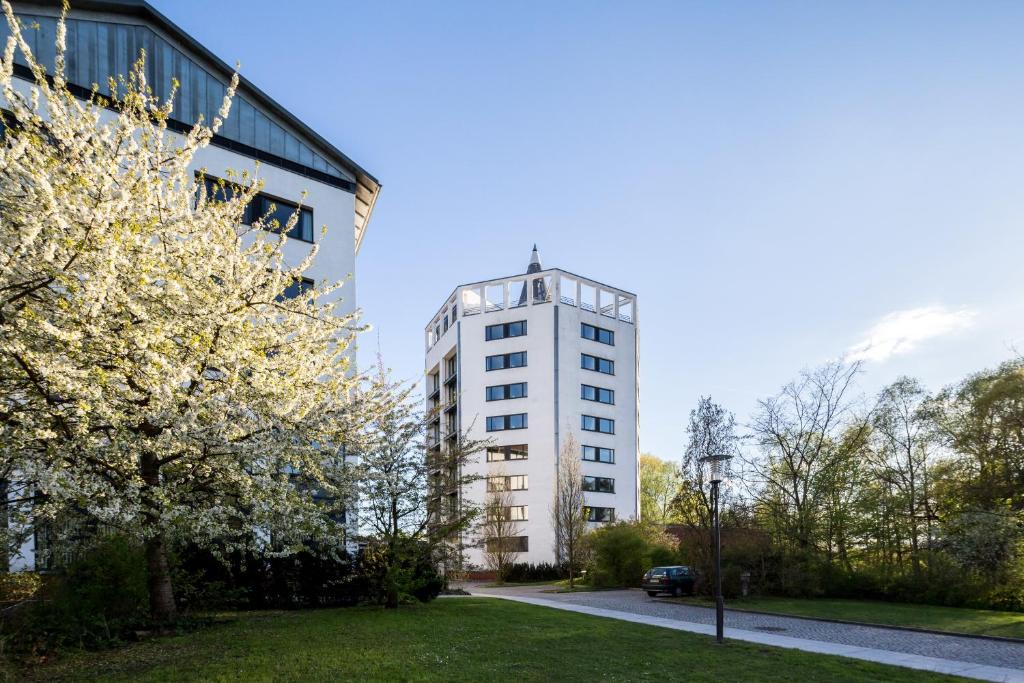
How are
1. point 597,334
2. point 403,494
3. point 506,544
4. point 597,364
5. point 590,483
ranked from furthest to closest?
point 597,334 < point 597,364 < point 590,483 < point 506,544 < point 403,494

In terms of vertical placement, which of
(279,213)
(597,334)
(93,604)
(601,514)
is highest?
(597,334)

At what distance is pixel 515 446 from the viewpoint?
180 feet

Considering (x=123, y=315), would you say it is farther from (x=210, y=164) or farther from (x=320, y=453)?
(x=210, y=164)

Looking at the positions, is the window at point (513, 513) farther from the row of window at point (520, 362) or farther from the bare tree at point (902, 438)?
the bare tree at point (902, 438)

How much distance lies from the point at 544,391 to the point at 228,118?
105ft

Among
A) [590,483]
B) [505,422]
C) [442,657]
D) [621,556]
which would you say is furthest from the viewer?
[505,422]

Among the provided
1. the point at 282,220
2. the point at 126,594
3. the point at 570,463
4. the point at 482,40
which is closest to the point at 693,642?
the point at 126,594

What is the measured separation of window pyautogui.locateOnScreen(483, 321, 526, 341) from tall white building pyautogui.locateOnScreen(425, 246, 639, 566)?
79mm

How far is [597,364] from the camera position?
5756 centimetres

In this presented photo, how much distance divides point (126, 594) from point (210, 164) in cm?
1695

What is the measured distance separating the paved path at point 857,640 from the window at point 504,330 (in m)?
34.8

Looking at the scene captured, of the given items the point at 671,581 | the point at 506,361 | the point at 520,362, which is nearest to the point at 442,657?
the point at 671,581

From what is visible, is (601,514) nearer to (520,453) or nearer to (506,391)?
(520,453)

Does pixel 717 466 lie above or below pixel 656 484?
above
